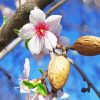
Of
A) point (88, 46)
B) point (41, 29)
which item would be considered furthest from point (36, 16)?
point (88, 46)

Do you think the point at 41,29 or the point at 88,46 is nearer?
the point at 88,46

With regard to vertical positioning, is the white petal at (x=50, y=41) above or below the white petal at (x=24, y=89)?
above

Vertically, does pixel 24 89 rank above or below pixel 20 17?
below

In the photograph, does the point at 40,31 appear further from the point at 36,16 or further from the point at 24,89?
the point at 24,89

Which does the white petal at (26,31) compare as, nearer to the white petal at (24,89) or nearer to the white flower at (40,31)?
the white flower at (40,31)

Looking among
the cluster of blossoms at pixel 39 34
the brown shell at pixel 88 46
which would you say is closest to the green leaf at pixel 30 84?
the cluster of blossoms at pixel 39 34

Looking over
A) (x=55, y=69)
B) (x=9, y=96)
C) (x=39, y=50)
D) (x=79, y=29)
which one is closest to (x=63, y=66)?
(x=55, y=69)
